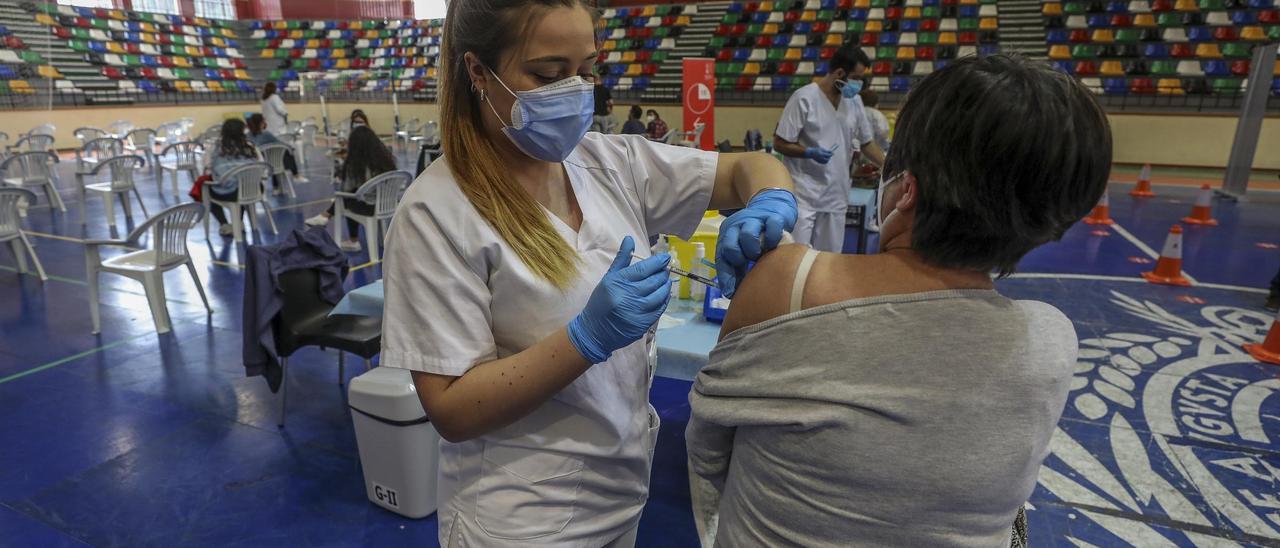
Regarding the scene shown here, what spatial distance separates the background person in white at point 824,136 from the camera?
12.0 ft

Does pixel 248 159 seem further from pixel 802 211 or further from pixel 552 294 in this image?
pixel 552 294

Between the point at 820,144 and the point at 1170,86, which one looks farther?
the point at 1170,86

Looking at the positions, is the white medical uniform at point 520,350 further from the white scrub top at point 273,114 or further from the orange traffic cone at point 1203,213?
the white scrub top at point 273,114

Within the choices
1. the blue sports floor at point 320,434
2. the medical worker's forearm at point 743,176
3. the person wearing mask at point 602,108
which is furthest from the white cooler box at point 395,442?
the person wearing mask at point 602,108

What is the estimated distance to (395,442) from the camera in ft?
7.24

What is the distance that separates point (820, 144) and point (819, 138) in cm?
4

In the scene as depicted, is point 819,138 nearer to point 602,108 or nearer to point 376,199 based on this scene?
point 602,108

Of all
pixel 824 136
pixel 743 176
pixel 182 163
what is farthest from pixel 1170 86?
pixel 182 163

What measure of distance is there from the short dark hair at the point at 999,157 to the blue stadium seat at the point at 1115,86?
13.0 meters

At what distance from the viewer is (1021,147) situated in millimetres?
653

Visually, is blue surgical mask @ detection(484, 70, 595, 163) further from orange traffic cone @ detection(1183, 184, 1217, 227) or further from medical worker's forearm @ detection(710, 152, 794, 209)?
orange traffic cone @ detection(1183, 184, 1217, 227)

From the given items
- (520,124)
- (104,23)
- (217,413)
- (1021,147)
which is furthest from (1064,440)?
(104,23)

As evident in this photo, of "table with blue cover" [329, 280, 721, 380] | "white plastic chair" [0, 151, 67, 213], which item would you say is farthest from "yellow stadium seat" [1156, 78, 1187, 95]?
"white plastic chair" [0, 151, 67, 213]

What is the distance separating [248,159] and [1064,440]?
650 centimetres
